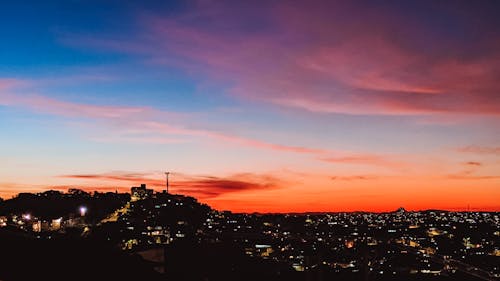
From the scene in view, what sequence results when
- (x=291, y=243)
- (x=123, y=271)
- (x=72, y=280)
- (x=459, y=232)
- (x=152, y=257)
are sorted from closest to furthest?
(x=72, y=280) < (x=123, y=271) < (x=152, y=257) < (x=291, y=243) < (x=459, y=232)

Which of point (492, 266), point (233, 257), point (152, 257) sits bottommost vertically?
point (492, 266)

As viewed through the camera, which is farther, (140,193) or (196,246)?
(140,193)

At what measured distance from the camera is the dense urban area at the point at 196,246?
7.31 meters

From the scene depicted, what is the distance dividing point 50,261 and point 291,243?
46.7m

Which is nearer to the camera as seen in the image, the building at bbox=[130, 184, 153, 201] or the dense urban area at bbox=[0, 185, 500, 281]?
the dense urban area at bbox=[0, 185, 500, 281]

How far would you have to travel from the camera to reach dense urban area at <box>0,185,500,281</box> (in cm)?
731

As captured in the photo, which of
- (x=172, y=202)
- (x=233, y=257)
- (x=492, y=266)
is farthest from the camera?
(x=172, y=202)

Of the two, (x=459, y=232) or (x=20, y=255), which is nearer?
(x=20, y=255)

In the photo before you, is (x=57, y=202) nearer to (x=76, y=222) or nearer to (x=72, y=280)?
(x=76, y=222)

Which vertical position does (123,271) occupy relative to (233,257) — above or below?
above

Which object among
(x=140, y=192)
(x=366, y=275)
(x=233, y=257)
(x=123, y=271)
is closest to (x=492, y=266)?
(x=233, y=257)

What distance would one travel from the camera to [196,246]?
24078 millimetres

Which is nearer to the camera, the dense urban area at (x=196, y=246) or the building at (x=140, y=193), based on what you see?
the dense urban area at (x=196, y=246)

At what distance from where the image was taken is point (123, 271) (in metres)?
6.85
